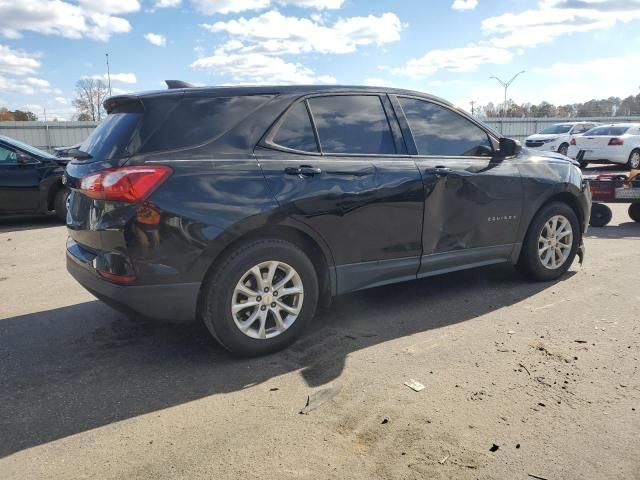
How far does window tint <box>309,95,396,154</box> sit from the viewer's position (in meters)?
3.97

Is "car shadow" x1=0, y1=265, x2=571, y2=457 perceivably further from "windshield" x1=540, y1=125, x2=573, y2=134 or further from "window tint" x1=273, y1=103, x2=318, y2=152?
"windshield" x1=540, y1=125, x2=573, y2=134

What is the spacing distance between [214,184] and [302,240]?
80 centimetres

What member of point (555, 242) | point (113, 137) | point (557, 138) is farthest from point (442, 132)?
point (557, 138)

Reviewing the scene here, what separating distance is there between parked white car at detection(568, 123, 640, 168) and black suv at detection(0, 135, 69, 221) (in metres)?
16.3

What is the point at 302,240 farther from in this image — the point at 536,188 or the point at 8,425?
the point at 536,188

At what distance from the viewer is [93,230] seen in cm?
342

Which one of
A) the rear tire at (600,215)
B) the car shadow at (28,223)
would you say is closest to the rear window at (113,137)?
the car shadow at (28,223)

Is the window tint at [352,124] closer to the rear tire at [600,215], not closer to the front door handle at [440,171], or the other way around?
the front door handle at [440,171]

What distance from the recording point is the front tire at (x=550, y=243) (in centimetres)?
522

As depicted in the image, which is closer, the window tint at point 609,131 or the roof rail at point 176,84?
the roof rail at point 176,84

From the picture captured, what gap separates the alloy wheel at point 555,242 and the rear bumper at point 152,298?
3504mm

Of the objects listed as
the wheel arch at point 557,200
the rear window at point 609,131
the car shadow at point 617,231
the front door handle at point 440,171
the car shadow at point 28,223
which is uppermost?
the rear window at point 609,131

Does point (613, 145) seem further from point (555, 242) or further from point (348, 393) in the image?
point (348, 393)

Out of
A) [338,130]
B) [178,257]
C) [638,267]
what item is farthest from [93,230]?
[638,267]
